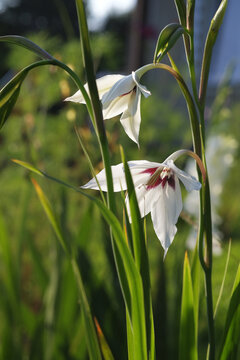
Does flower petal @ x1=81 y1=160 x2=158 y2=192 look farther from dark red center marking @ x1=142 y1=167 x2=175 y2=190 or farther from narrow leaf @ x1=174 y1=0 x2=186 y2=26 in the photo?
narrow leaf @ x1=174 y1=0 x2=186 y2=26

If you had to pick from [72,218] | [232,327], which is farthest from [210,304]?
[72,218]

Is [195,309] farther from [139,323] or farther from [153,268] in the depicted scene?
[153,268]

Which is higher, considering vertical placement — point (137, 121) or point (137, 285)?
point (137, 121)

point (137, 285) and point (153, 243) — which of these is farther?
point (153, 243)

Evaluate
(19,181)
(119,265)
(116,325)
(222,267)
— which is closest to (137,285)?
(119,265)

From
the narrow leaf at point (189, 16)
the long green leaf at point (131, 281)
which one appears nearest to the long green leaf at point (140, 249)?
the long green leaf at point (131, 281)

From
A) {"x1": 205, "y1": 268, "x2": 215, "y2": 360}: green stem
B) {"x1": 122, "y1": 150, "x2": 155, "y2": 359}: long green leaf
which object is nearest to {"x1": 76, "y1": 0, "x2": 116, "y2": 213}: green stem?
{"x1": 122, "y1": 150, "x2": 155, "y2": 359}: long green leaf
